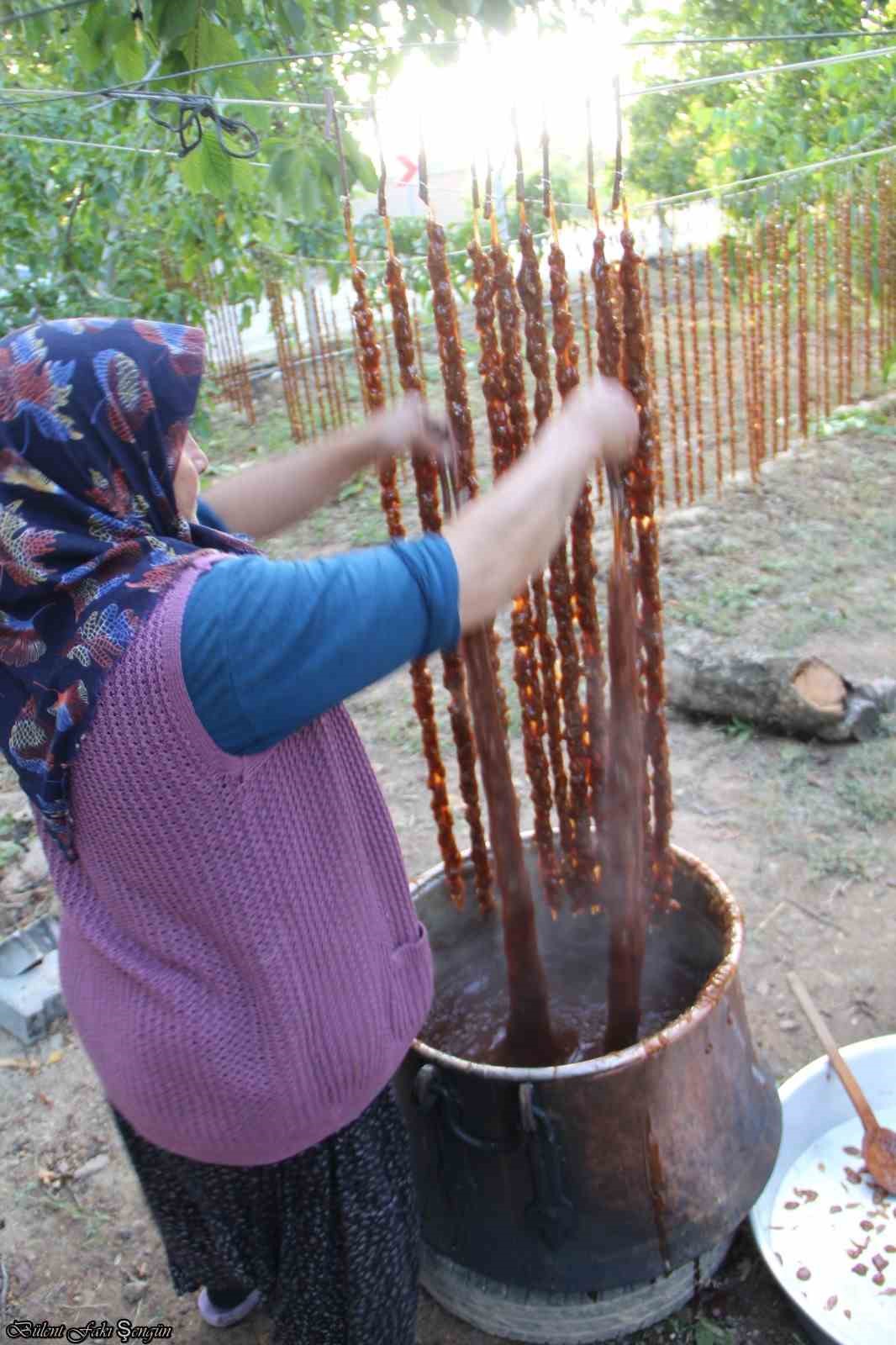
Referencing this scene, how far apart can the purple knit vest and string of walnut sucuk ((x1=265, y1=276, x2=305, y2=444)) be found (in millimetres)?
7657

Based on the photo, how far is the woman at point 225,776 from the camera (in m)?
1.08

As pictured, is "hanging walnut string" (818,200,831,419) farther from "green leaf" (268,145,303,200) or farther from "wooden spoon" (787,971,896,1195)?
"wooden spoon" (787,971,896,1195)

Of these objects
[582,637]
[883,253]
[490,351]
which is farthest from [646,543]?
[883,253]

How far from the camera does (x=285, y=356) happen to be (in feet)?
28.2

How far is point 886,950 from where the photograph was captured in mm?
2934

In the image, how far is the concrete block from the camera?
3109 mm

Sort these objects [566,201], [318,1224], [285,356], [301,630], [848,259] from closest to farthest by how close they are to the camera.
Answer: [301,630]
[318,1224]
[566,201]
[848,259]
[285,356]

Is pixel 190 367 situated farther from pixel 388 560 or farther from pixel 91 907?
pixel 91 907

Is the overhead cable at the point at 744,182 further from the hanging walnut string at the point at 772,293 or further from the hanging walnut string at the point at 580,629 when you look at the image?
the hanging walnut string at the point at 580,629

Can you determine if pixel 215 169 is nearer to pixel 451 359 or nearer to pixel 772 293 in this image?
pixel 451 359

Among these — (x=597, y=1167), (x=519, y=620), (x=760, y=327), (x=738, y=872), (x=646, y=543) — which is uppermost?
(x=646, y=543)

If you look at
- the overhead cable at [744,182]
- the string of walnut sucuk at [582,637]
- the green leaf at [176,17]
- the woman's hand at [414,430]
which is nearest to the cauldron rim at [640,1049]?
the string of walnut sucuk at [582,637]

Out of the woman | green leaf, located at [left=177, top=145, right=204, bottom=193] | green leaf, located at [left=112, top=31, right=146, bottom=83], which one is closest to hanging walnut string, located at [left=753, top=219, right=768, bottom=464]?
green leaf, located at [left=177, top=145, right=204, bottom=193]

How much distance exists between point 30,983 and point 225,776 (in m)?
2.49
